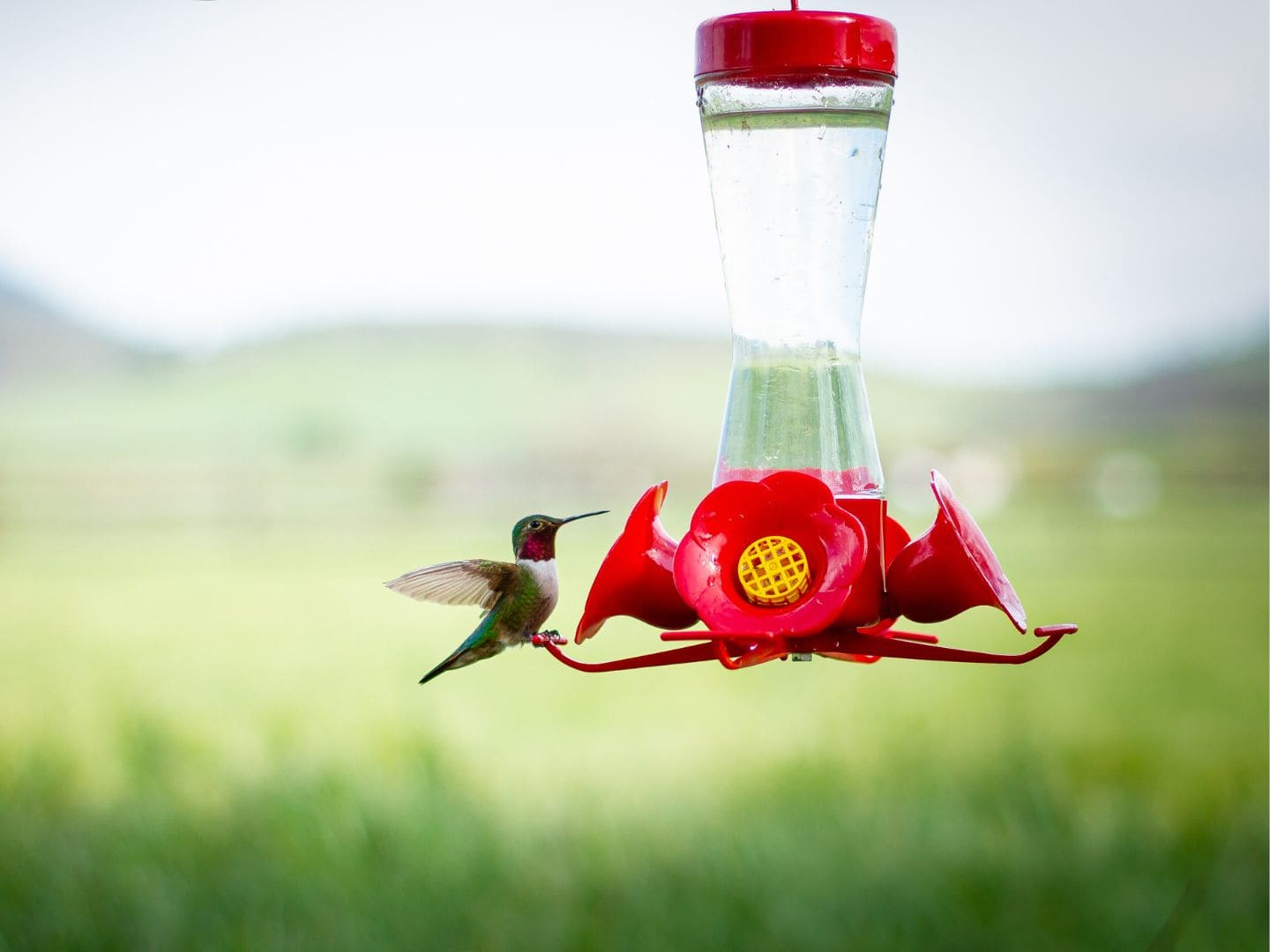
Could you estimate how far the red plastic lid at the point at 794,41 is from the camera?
169 centimetres

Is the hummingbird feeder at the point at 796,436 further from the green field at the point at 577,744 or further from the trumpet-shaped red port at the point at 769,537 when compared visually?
the green field at the point at 577,744

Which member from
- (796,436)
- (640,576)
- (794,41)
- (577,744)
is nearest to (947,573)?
(796,436)

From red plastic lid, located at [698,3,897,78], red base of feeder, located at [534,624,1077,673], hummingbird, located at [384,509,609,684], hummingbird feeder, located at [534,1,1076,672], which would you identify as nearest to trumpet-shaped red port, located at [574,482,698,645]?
hummingbird feeder, located at [534,1,1076,672]

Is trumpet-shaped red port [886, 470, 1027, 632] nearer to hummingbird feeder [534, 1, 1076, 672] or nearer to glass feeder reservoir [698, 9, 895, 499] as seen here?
hummingbird feeder [534, 1, 1076, 672]

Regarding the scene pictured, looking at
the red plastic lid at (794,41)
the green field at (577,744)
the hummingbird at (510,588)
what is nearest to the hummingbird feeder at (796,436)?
the red plastic lid at (794,41)

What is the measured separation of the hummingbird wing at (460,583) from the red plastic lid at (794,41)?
36.1 inches

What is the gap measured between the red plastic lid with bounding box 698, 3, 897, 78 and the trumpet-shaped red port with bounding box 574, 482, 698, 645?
1.98 feet

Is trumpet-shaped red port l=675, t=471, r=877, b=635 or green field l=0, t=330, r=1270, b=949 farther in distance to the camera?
green field l=0, t=330, r=1270, b=949

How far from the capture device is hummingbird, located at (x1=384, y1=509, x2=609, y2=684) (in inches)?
86.7

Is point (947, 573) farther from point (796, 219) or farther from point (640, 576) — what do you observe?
point (796, 219)

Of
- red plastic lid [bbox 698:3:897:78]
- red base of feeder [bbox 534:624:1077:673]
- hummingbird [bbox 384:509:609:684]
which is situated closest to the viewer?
red base of feeder [bbox 534:624:1077:673]

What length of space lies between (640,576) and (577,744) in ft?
18.2

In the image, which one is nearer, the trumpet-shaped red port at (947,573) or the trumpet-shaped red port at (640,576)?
the trumpet-shaped red port at (947,573)

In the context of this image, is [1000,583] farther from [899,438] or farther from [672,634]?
[899,438]
